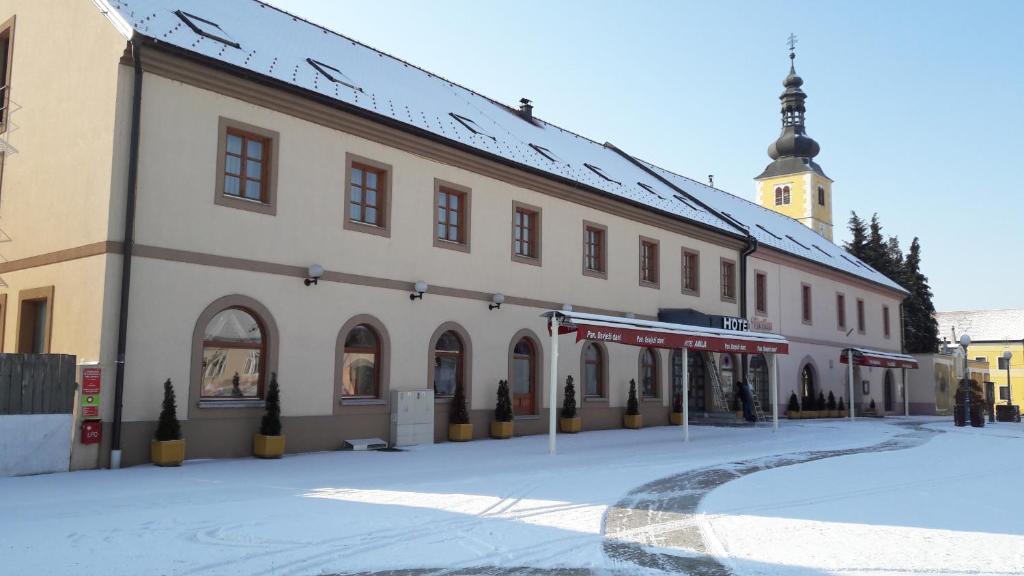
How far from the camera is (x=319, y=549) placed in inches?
265

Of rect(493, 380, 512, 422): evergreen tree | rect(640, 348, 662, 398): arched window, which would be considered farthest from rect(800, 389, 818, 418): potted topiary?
rect(493, 380, 512, 422): evergreen tree

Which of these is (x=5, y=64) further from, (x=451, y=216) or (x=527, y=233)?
(x=527, y=233)

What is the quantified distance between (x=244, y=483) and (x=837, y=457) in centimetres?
1063

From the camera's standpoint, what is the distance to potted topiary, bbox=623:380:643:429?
69.9ft

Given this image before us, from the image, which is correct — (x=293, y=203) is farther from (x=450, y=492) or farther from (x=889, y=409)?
(x=889, y=409)

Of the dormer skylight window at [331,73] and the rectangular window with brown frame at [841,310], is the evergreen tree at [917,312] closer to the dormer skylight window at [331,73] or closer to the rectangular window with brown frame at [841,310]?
the rectangular window with brown frame at [841,310]

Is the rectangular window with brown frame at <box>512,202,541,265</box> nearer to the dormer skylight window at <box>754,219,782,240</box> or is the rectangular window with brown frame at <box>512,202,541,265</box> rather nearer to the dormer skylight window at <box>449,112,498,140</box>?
the dormer skylight window at <box>449,112,498,140</box>

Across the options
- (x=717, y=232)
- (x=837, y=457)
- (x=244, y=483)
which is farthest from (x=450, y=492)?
(x=717, y=232)

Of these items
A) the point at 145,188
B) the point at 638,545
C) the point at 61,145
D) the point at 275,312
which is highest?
the point at 61,145

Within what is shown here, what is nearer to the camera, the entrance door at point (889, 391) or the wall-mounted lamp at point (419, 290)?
the wall-mounted lamp at point (419, 290)

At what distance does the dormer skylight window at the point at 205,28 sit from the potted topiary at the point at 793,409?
22.6 metres

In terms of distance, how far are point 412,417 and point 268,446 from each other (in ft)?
10.7

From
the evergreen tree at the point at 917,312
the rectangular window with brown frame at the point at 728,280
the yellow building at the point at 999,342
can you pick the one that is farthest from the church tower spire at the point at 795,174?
the rectangular window with brown frame at the point at 728,280

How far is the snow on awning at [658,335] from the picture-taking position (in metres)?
15.1
